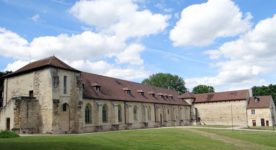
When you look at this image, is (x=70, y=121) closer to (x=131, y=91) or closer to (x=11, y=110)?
(x=11, y=110)

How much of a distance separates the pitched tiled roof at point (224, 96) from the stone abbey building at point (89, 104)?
22 centimetres

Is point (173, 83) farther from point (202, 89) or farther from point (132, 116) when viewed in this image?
point (132, 116)

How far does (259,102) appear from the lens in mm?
64875

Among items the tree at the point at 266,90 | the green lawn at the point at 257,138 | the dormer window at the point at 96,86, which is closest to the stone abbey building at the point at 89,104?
the dormer window at the point at 96,86

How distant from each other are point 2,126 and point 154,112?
1062 inches

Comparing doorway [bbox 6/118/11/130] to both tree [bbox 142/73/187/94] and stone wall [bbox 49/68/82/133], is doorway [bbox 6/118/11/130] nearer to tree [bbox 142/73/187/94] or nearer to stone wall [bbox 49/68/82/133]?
stone wall [bbox 49/68/82/133]

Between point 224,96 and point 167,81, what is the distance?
27.4 m

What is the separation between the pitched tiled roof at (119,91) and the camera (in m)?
42.2

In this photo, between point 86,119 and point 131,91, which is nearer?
point 86,119

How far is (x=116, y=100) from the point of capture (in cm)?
4466

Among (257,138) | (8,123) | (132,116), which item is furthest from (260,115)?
(8,123)

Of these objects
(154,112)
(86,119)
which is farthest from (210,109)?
(86,119)

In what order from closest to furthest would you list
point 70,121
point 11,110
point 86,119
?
point 11,110 → point 70,121 → point 86,119

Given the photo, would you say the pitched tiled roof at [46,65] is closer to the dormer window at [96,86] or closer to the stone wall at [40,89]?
the stone wall at [40,89]
